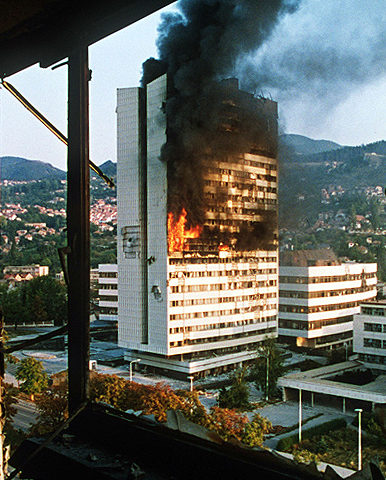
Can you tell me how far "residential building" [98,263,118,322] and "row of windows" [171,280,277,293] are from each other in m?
2.61

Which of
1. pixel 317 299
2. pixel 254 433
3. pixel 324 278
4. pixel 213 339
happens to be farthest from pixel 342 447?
pixel 213 339

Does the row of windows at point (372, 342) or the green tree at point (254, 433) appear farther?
the row of windows at point (372, 342)

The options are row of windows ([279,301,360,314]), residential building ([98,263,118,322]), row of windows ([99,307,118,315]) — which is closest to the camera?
row of windows ([279,301,360,314])

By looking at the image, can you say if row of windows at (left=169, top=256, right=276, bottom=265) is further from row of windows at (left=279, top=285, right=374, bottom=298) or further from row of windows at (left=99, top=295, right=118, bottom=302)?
row of windows at (left=99, top=295, right=118, bottom=302)

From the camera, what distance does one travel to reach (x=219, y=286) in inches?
370

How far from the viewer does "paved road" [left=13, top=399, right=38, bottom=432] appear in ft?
19.6

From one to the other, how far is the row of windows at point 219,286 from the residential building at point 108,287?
2612 mm

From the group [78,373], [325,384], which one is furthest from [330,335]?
[78,373]

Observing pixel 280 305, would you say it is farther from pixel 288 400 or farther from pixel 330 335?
pixel 288 400

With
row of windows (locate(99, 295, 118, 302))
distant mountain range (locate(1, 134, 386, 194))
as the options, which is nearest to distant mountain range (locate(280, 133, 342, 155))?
distant mountain range (locate(1, 134, 386, 194))

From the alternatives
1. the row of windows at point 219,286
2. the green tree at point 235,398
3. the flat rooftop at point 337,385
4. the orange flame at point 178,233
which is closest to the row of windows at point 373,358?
the flat rooftop at point 337,385

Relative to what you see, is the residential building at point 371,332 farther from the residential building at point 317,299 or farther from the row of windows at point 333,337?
the row of windows at point 333,337

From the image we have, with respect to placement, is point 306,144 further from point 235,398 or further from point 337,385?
point 337,385

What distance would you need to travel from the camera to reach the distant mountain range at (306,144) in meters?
1.02
